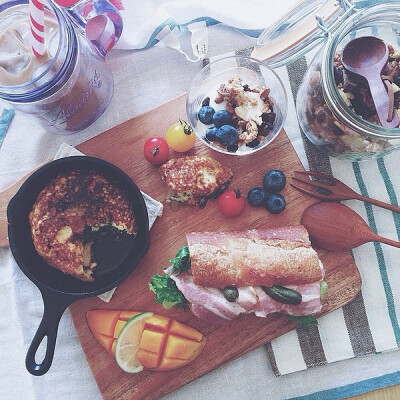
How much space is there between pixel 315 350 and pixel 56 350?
3.10ft

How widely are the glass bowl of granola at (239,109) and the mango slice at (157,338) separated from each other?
644mm

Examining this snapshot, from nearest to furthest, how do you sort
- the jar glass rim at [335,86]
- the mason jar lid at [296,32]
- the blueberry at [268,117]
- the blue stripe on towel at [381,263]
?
the jar glass rim at [335,86], the mason jar lid at [296,32], the blueberry at [268,117], the blue stripe on towel at [381,263]

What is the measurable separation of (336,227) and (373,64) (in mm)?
563

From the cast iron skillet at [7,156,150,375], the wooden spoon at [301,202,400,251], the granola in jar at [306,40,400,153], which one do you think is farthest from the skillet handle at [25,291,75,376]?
the granola in jar at [306,40,400,153]

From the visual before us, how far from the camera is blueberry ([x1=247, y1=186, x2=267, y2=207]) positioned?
66.4 inches

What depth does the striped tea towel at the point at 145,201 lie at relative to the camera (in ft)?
5.58

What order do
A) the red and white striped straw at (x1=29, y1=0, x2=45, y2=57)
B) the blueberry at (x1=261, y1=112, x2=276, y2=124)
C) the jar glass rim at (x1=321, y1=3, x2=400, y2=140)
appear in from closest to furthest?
the red and white striped straw at (x1=29, y1=0, x2=45, y2=57) < the jar glass rim at (x1=321, y1=3, x2=400, y2=140) < the blueberry at (x1=261, y1=112, x2=276, y2=124)

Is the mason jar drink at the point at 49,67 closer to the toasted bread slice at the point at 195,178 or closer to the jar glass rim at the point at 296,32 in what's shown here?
the toasted bread slice at the point at 195,178

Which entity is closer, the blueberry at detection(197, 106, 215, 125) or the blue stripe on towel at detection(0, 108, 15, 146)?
the blueberry at detection(197, 106, 215, 125)

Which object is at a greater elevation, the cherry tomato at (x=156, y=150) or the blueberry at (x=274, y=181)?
the cherry tomato at (x=156, y=150)

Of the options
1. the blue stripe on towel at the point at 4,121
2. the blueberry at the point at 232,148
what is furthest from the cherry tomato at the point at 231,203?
the blue stripe on towel at the point at 4,121

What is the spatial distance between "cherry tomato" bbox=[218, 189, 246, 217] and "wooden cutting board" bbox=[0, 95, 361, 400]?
1.8 inches

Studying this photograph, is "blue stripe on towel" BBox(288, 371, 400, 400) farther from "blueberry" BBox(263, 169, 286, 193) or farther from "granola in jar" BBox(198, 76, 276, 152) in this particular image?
"granola in jar" BBox(198, 76, 276, 152)

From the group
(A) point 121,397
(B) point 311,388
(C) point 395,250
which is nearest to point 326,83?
(C) point 395,250
